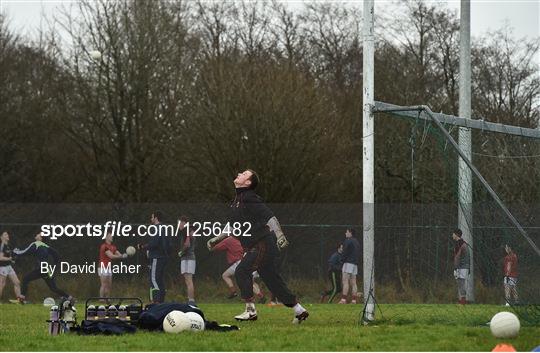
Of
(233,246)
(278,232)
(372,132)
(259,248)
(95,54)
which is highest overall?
(95,54)

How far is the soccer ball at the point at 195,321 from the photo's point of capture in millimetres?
13227

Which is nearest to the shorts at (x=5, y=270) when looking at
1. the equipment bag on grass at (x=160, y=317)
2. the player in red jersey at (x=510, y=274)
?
the equipment bag on grass at (x=160, y=317)

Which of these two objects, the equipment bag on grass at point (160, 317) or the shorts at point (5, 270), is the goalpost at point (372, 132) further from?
the shorts at point (5, 270)

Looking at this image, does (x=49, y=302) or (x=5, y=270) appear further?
(x=5, y=270)

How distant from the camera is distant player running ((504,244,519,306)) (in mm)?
16094

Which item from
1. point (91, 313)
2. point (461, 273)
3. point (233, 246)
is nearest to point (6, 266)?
point (233, 246)

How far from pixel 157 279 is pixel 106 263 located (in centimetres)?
310

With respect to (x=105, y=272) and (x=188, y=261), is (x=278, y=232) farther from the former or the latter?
(x=105, y=272)

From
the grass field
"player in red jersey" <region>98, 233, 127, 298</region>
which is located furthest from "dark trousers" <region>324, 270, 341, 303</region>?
the grass field

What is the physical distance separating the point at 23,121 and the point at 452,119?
92.7ft

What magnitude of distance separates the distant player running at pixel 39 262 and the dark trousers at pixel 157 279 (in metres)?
3.50

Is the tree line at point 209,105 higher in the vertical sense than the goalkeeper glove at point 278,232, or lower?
higher

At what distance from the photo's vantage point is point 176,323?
13133mm

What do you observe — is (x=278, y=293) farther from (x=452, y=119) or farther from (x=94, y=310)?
(x=452, y=119)
